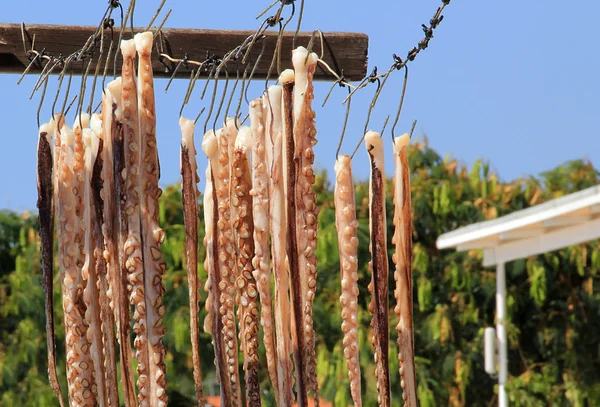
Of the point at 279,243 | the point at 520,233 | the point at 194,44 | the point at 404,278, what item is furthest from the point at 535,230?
the point at 279,243

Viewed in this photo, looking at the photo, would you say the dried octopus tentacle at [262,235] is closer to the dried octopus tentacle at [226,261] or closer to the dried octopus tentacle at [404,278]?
the dried octopus tentacle at [226,261]

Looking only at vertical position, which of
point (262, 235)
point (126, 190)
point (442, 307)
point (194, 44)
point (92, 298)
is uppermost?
point (194, 44)

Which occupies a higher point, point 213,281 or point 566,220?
point 566,220

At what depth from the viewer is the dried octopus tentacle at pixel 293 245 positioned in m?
1.75

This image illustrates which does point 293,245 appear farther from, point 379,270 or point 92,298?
point 92,298

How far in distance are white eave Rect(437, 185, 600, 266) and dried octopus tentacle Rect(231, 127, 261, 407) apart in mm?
3549

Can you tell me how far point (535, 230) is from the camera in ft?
18.9

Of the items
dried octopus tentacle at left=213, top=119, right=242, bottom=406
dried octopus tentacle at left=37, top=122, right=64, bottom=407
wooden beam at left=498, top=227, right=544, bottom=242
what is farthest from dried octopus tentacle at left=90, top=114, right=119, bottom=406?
wooden beam at left=498, top=227, right=544, bottom=242

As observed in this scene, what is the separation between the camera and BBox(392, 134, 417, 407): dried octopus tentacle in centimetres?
184

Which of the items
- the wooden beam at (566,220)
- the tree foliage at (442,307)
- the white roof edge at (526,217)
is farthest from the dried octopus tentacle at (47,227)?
the wooden beam at (566,220)

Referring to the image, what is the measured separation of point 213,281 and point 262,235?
0.16 metres

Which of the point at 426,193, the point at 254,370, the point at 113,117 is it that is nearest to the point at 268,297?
the point at 254,370

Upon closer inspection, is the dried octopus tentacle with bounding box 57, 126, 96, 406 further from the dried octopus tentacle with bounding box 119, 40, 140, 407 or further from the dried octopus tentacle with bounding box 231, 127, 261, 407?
the dried octopus tentacle with bounding box 231, 127, 261, 407

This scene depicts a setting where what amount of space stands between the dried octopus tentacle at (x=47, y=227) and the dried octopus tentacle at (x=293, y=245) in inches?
22.0
